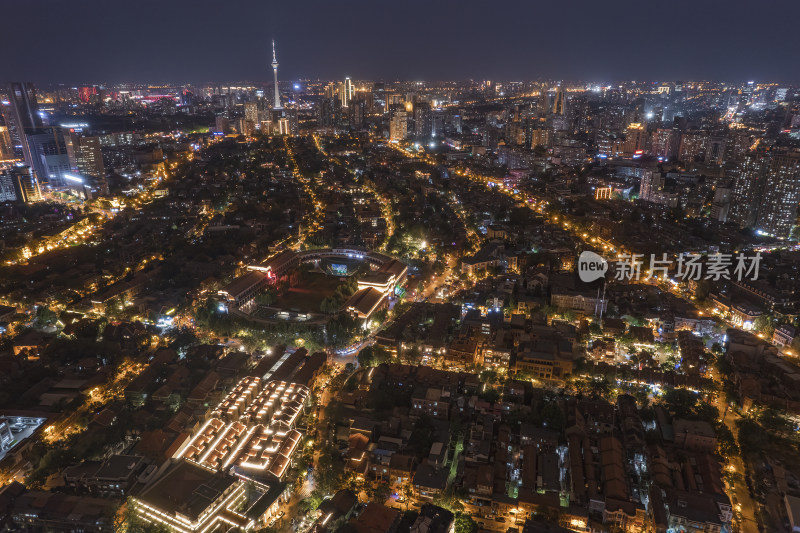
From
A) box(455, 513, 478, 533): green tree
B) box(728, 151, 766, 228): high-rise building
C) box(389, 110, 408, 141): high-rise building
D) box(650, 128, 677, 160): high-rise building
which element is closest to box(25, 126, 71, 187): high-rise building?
box(389, 110, 408, 141): high-rise building

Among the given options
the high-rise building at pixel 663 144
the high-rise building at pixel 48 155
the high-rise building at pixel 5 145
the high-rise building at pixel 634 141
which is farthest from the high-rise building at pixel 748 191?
the high-rise building at pixel 5 145

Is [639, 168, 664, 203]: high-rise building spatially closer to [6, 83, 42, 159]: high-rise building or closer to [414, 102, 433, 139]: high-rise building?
[414, 102, 433, 139]: high-rise building

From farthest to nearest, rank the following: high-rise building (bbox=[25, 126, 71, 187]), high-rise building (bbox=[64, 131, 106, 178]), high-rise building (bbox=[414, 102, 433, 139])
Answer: high-rise building (bbox=[414, 102, 433, 139]), high-rise building (bbox=[64, 131, 106, 178]), high-rise building (bbox=[25, 126, 71, 187])

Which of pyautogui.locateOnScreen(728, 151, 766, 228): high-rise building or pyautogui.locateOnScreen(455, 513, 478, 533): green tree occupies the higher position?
pyautogui.locateOnScreen(728, 151, 766, 228): high-rise building

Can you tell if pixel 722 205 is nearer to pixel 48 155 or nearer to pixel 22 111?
pixel 48 155

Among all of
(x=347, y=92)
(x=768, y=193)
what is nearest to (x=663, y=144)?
(x=768, y=193)

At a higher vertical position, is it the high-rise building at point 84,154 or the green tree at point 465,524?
the high-rise building at point 84,154

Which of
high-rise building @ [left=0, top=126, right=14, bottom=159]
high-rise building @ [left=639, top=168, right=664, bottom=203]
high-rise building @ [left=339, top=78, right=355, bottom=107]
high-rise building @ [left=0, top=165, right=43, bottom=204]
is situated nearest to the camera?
high-rise building @ [left=0, top=165, right=43, bottom=204]

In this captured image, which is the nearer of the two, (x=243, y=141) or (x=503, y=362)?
(x=503, y=362)

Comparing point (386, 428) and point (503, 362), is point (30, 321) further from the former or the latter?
point (503, 362)

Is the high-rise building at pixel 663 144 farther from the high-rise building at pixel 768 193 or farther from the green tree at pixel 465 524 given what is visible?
the green tree at pixel 465 524

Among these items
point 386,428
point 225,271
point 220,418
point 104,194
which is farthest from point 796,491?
point 104,194
